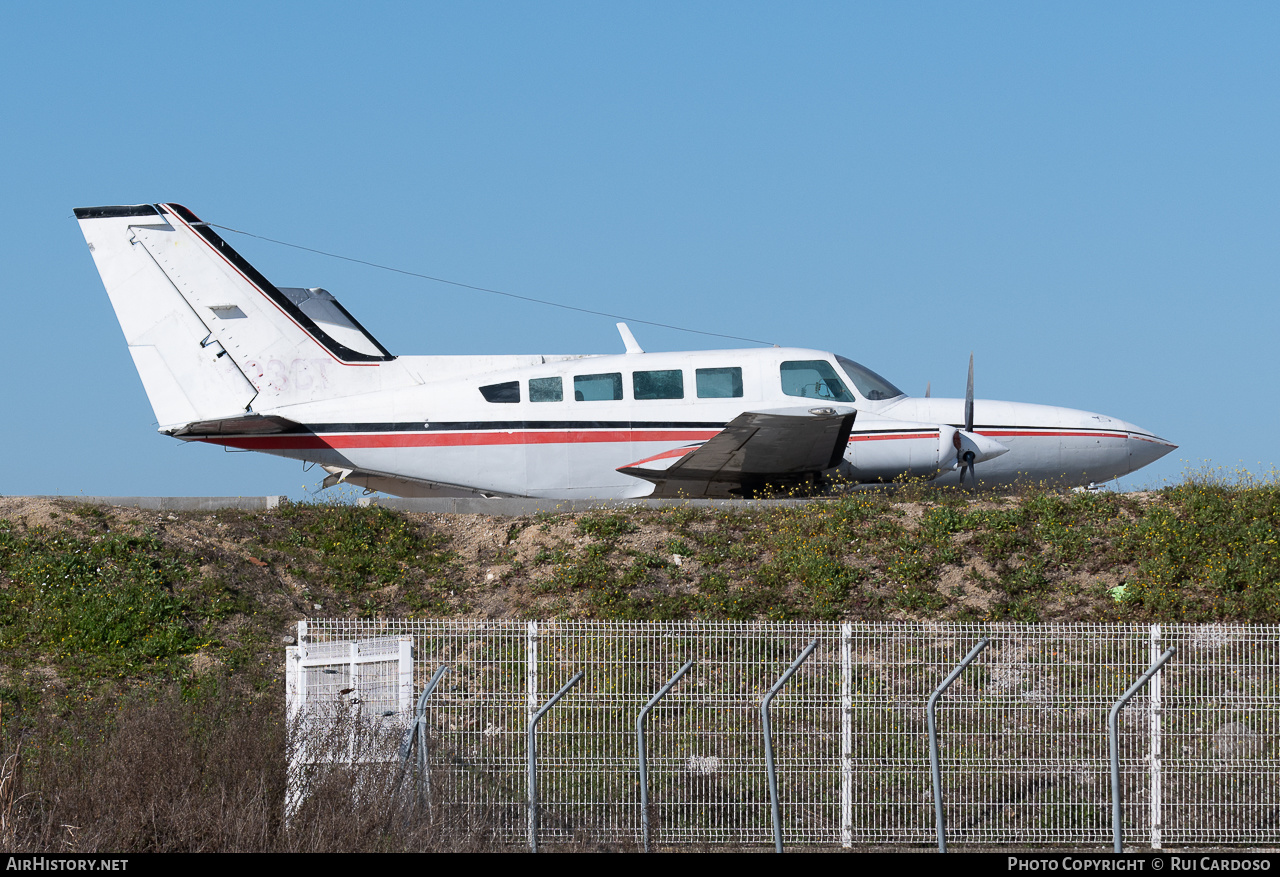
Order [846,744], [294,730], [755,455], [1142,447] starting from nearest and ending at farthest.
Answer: [294,730], [846,744], [755,455], [1142,447]

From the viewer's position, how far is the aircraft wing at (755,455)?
2033 centimetres

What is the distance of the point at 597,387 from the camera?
72.6ft

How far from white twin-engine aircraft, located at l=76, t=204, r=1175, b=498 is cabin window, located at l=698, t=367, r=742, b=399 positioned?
0.02m

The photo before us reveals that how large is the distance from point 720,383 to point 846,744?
433 inches

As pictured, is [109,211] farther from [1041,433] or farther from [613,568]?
[1041,433]

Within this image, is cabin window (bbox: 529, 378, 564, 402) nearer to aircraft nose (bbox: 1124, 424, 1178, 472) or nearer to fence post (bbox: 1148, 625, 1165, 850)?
aircraft nose (bbox: 1124, 424, 1178, 472)

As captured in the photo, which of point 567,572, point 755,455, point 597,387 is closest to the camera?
point 567,572

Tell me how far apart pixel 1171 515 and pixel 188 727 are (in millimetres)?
15522

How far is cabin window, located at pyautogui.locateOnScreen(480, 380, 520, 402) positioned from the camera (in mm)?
21953

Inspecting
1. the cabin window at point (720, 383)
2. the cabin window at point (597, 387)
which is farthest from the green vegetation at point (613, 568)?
the cabin window at point (720, 383)

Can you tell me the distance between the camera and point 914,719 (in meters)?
13.4

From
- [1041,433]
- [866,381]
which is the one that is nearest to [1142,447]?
[1041,433]

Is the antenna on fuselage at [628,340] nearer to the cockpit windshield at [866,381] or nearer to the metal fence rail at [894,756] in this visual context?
the cockpit windshield at [866,381]

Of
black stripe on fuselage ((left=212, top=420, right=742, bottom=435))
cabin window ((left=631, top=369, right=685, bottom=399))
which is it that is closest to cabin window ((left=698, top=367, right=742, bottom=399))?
cabin window ((left=631, top=369, right=685, bottom=399))
